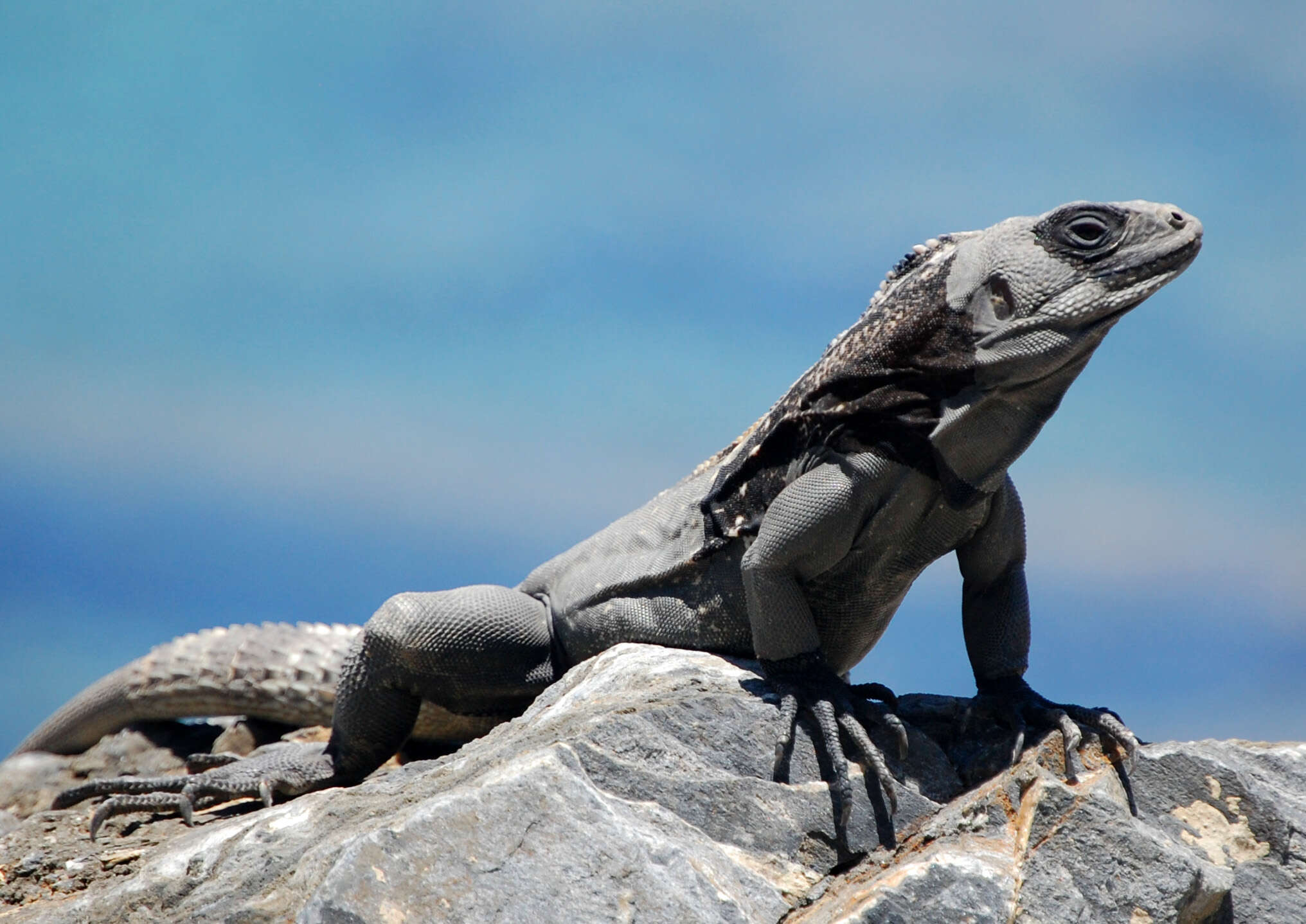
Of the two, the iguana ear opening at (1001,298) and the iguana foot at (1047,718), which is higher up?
the iguana ear opening at (1001,298)

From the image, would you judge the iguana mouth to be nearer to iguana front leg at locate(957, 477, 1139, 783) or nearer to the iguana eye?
the iguana eye

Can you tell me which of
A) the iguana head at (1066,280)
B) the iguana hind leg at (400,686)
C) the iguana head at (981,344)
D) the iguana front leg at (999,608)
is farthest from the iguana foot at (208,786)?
the iguana head at (1066,280)

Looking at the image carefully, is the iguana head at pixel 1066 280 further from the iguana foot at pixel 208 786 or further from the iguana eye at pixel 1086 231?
the iguana foot at pixel 208 786

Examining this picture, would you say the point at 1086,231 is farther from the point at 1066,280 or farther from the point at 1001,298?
the point at 1001,298

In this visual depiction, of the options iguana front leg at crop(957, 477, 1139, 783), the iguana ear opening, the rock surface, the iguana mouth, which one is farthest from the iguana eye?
the rock surface

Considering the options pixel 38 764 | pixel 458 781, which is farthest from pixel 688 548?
pixel 38 764

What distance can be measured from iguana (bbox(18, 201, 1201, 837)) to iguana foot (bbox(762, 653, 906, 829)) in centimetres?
1

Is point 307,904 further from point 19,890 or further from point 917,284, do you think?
point 917,284

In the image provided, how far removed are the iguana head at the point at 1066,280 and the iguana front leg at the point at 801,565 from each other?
3.05ft

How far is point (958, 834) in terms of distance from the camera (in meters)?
6.41

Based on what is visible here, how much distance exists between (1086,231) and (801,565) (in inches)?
89.8

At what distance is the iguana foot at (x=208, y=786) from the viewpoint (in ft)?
28.3

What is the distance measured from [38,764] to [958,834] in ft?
27.3

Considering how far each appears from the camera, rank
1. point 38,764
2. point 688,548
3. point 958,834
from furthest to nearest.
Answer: point 38,764 → point 688,548 → point 958,834
